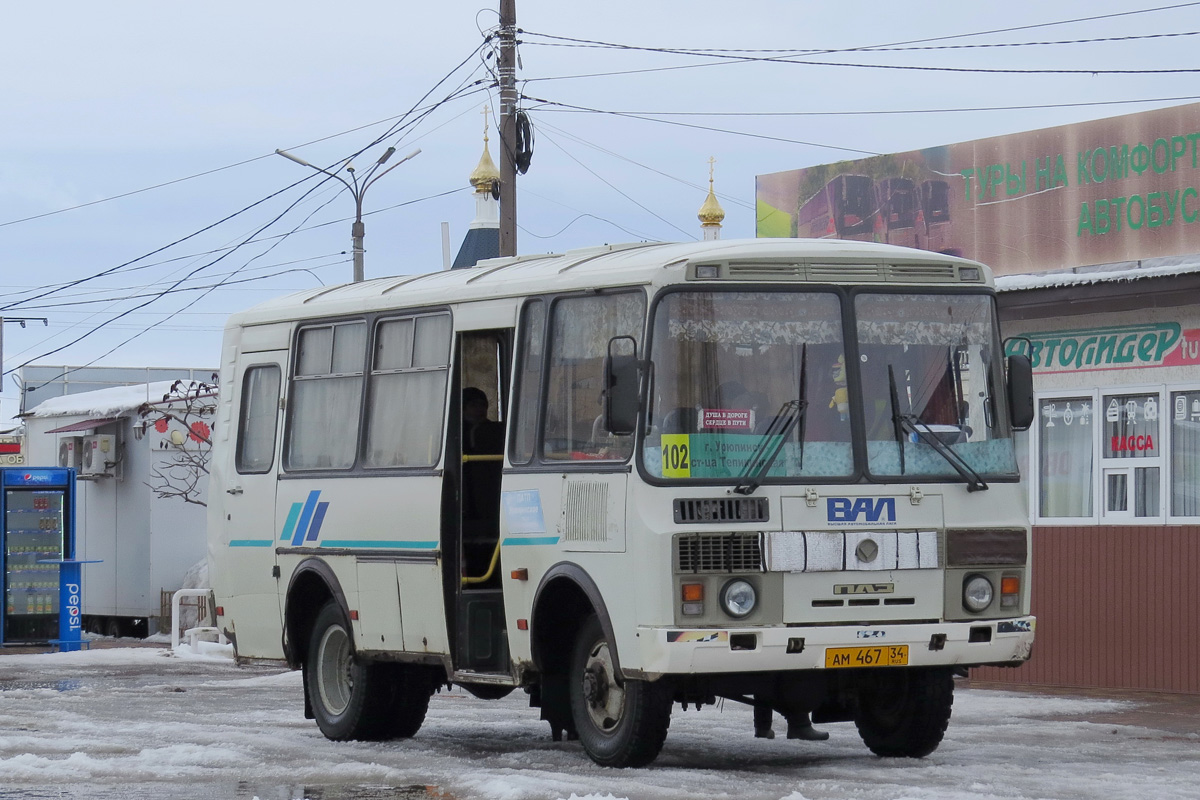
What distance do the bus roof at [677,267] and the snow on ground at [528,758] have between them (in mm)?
2647

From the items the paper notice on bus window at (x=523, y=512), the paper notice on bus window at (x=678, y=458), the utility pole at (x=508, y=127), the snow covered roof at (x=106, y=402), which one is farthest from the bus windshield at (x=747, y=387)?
the snow covered roof at (x=106, y=402)

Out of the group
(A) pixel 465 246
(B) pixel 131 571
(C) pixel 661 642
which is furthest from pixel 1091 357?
(A) pixel 465 246

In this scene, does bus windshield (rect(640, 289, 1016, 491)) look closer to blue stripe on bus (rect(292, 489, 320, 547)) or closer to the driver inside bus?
the driver inside bus

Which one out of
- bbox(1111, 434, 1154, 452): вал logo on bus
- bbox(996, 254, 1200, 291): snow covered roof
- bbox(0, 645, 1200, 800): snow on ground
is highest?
bbox(996, 254, 1200, 291): snow covered roof

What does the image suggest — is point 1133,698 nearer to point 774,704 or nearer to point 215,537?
point 774,704

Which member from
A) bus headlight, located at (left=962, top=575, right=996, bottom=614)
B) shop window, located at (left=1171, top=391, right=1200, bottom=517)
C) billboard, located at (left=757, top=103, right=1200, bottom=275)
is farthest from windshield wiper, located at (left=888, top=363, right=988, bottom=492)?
→ billboard, located at (left=757, top=103, right=1200, bottom=275)

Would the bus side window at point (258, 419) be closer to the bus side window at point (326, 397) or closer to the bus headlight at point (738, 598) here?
the bus side window at point (326, 397)

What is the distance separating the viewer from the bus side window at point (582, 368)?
36.3 feet

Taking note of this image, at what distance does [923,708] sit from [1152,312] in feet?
21.6

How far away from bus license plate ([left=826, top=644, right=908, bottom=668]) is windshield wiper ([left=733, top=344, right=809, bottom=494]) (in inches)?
38.1

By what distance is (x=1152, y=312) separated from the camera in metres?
17.2

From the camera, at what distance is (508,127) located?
23.4 metres

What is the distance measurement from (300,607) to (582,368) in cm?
373

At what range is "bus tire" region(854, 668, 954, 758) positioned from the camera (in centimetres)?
1166
